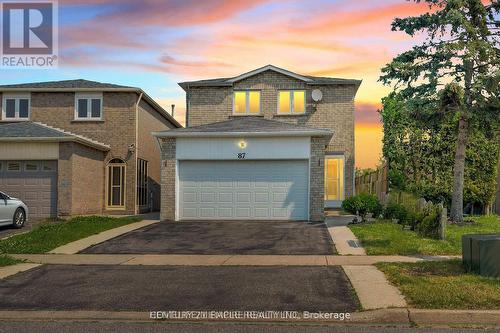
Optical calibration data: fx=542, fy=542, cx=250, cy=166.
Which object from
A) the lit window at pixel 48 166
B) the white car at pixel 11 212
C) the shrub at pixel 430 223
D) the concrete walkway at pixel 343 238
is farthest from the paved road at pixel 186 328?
the lit window at pixel 48 166

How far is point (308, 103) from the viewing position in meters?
26.6

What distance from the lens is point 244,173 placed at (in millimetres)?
21469

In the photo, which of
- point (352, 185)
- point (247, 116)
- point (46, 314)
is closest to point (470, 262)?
point (46, 314)

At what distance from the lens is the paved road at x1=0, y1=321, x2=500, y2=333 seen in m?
7.09

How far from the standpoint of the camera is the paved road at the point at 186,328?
7.09 metres

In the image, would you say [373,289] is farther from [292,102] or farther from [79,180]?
[292,102]

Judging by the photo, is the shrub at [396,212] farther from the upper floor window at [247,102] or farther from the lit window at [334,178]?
the upper floor window at [247,102]

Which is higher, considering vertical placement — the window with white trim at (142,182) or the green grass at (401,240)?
the window with white trim at (142,182)

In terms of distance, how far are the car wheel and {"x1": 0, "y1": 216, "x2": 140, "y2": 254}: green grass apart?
1.35m

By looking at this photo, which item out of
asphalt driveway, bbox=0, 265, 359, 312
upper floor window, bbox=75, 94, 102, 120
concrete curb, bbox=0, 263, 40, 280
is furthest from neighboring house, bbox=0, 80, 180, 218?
asphalt driveway, bbox=0, 265, 359, 312

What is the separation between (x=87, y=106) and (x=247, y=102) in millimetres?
7855

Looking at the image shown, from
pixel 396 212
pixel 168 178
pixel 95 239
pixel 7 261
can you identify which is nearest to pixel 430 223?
pixel 396 212

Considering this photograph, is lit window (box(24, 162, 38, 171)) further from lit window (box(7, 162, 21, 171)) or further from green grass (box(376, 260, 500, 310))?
green grass (box(376, 260, 500, 310))

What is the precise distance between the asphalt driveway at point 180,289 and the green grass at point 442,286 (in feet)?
3.05
